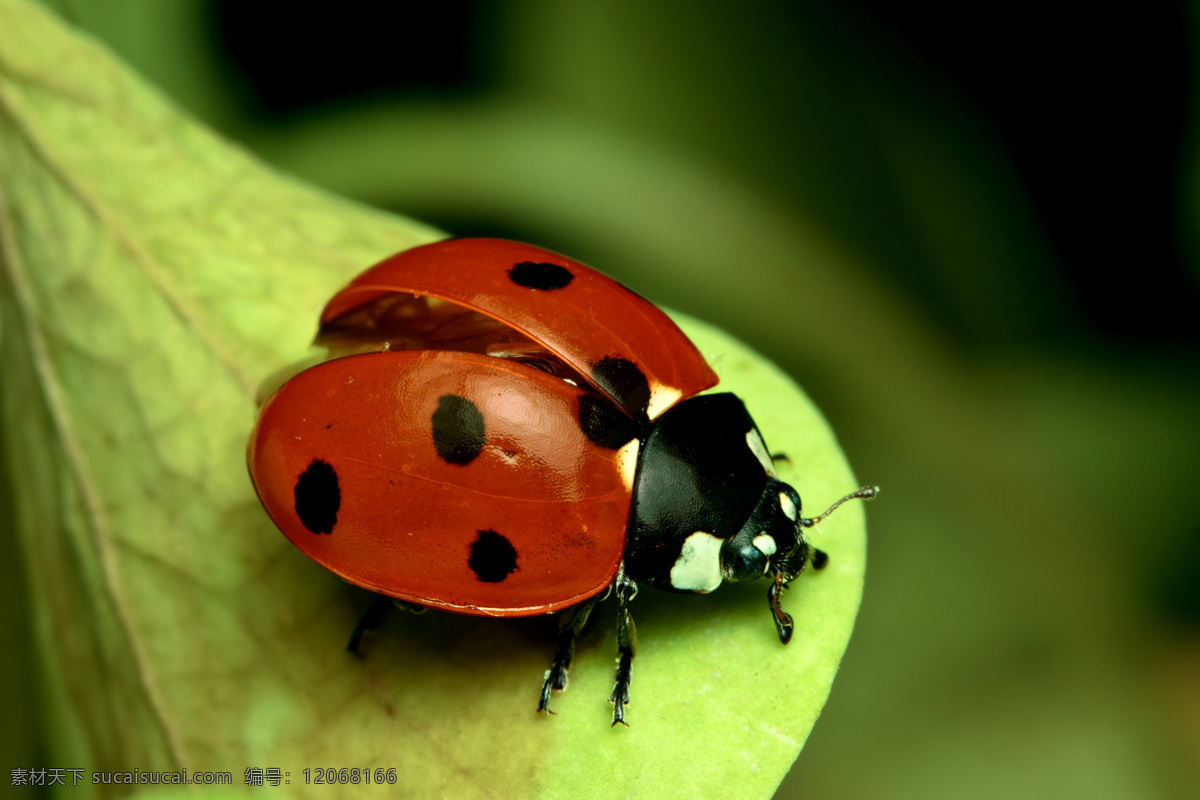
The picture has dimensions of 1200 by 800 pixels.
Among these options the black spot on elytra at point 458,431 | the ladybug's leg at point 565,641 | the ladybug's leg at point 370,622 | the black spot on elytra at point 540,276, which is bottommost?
the ladybug's leg at point 370,622

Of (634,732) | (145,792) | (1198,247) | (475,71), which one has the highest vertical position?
(1198,247)

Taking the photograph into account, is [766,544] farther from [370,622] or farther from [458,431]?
[370,622]

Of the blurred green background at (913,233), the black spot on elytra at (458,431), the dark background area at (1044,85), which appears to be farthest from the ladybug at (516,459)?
the dark background area at (1044,85)

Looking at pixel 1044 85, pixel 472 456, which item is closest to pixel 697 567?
pixel 472 456

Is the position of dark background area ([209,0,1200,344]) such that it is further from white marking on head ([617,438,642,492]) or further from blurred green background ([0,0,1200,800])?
white marking on head ([617,438,642,492])

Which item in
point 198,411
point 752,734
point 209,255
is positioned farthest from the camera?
point 209,255

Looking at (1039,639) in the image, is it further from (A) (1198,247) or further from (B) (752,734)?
(B) (752,734)

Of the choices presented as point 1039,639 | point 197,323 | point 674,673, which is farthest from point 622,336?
point 1039,639

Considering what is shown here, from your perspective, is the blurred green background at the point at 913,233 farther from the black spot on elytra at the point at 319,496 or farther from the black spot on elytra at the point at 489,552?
the black spot on elytra at the point at 319,496

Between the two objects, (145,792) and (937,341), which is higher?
(937,341)
